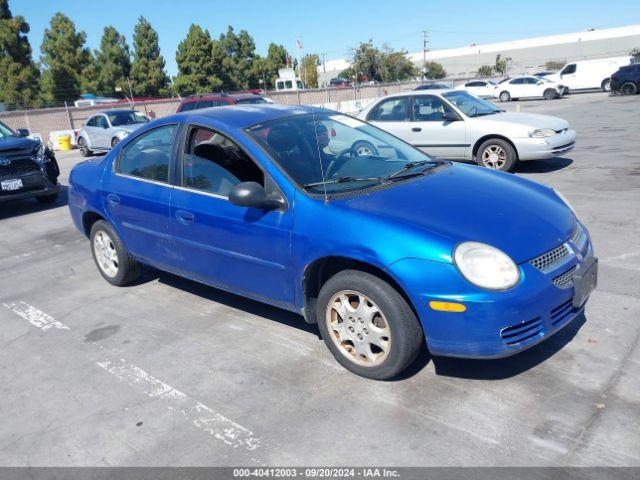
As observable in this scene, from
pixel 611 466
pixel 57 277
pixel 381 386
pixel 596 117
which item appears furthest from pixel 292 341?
pixel 596 117

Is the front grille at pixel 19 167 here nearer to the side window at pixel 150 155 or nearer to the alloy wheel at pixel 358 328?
the side window at pixel 150 155

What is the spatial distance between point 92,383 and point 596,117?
63.3 feet

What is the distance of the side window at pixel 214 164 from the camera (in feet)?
13.0

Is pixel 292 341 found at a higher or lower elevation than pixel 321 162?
lower

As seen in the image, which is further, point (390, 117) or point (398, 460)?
point (390, 117)

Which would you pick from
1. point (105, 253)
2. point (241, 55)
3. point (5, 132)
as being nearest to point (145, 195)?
point (105, 253)

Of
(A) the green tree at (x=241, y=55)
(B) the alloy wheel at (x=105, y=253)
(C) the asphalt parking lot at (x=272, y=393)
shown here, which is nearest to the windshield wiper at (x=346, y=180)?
(C) the asphalt parking lot at (x=272, y=393)

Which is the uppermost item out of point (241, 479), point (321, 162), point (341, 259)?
point (321, 162)

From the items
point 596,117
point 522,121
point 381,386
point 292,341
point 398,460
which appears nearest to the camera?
point 398,460

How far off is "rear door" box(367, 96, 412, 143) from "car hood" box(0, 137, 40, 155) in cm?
605

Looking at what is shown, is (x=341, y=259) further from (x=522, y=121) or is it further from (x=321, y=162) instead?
(x=522, y=121)

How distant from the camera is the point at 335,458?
9.10ft

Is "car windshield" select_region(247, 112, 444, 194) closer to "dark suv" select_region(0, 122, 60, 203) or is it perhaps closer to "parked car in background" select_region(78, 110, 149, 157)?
"dark suv" select_region(0, 122, 60, 203)

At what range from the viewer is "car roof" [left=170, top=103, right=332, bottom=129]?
418 cm
